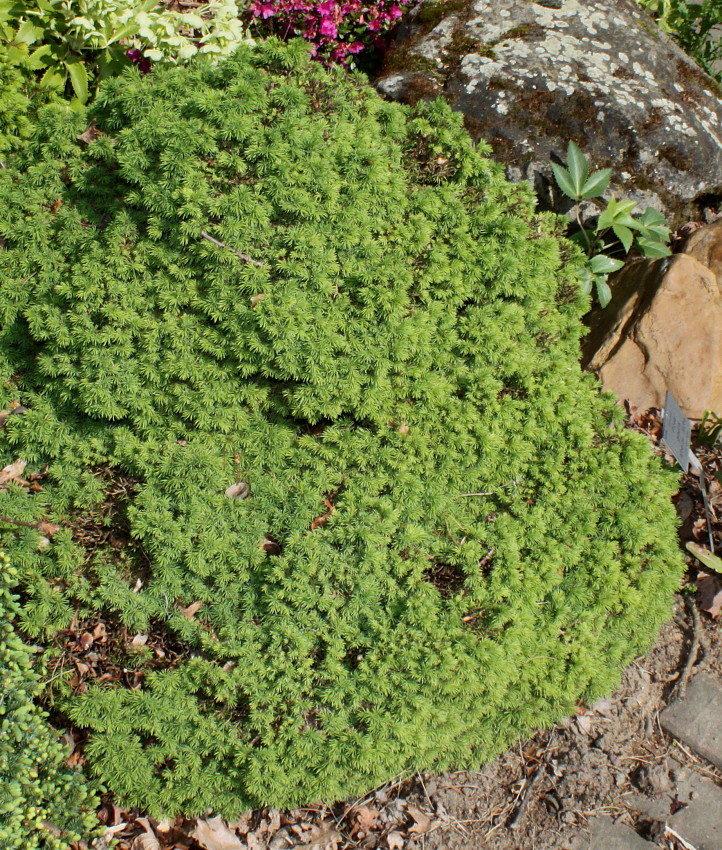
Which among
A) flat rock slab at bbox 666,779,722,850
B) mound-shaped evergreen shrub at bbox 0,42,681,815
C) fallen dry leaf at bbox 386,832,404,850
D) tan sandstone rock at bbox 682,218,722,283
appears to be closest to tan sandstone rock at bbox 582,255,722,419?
tan sandstone rock at bbox 682,218,722,283

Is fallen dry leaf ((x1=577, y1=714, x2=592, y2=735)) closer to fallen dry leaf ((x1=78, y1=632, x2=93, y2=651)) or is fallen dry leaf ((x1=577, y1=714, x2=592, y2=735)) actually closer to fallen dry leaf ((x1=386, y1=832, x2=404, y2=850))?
fallen dry leaf ((x1=386, y1=832, x2=404, y2=850))

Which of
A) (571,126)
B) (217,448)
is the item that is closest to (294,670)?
(217,448)

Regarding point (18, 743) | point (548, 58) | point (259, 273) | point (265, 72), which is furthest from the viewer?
point (548, 58)

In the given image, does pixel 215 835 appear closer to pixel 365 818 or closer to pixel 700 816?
pixel 365 818

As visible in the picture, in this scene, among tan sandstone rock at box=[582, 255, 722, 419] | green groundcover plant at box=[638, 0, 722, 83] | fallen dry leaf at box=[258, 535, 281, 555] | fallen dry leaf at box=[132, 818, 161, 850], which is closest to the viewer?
fallen dry leaf at box=[132, 818, 161, 850]

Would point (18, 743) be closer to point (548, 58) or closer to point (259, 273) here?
point (259, 273)

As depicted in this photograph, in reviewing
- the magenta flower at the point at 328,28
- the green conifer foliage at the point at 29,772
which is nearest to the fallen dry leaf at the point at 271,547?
the green conifer foliage at the point at 29,772

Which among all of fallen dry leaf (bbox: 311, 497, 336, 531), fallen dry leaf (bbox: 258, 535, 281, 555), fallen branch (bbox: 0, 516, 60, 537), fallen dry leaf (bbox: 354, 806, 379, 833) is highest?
fallen dry leaf (bbox: 311, 497, 336, 531)
